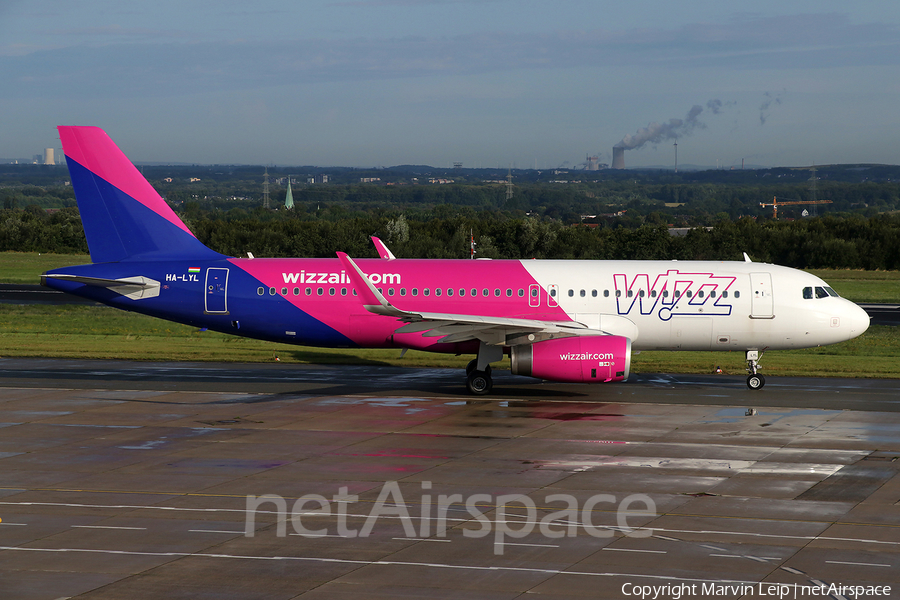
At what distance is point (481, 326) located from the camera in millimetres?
28031

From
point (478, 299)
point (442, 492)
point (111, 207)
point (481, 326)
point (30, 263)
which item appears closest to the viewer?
point (442, 492)

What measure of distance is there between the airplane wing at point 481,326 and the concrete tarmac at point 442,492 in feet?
6.63

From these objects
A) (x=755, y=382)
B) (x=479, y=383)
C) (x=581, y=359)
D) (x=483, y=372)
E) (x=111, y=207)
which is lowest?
(x=755, y=382)

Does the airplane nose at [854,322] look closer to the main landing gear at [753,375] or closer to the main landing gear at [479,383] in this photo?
the main landing gear at [753,375]

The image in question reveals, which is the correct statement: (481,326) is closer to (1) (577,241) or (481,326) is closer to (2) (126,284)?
(2) (126,284)

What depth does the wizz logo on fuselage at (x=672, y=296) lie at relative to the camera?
30203mm

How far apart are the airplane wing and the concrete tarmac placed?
6.63 feet

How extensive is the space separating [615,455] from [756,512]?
4929 millimetres

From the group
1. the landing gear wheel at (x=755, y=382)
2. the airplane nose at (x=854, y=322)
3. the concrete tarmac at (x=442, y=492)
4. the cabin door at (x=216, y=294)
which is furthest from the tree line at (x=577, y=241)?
the concrete tarmac at (x=442, y=492)

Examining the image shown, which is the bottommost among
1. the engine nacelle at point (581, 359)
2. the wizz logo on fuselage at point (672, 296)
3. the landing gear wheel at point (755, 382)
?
the landing gear wheel at point (755, 382)

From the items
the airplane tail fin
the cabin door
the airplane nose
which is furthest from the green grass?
the airplane nose

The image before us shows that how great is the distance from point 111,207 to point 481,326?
13.8 m

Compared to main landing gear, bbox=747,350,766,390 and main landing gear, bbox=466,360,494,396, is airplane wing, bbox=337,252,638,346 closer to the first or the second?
main landing gear, bbox=466,360,494,396

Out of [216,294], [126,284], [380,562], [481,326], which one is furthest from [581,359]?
[126,284]
